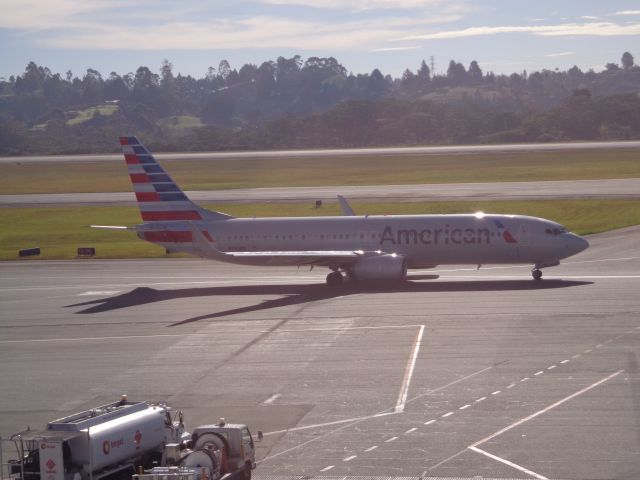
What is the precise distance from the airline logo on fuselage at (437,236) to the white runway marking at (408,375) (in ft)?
42.6

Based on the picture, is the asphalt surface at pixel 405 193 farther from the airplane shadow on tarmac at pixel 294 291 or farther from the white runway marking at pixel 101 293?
the white runway marking at pixel 101 293

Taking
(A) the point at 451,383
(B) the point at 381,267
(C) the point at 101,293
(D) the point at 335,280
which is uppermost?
(B) the point at 381,267

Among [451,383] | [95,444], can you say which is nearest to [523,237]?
[451,383]

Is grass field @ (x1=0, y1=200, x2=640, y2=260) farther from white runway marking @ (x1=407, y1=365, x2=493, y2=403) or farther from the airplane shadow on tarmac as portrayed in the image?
white runway marking @ (x1=407, y1=365, x2=493, y2=403)

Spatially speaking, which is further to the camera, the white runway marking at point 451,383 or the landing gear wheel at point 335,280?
the landing gear wheel at point 335,280

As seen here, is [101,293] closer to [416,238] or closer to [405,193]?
[416,238]

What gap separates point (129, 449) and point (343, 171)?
115 meters

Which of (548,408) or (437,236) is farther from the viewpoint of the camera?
(437,236)

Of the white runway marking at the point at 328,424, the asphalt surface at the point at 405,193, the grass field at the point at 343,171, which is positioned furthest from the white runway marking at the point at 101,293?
the grass field at the point at 343,171

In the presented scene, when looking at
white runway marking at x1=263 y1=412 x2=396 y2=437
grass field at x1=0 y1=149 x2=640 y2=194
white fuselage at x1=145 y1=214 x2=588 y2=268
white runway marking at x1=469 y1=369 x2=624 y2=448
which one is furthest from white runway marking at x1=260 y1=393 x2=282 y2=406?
grass field at x1=0 y1=149 x2=640 y2=194

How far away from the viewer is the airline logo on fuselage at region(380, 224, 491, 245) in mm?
49344

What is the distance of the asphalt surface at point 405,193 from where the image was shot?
293ft

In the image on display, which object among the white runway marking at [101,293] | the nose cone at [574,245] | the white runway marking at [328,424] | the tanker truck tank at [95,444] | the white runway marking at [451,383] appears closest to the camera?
the tanker truck tank at [95,444]

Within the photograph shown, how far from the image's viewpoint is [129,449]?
19.6m
